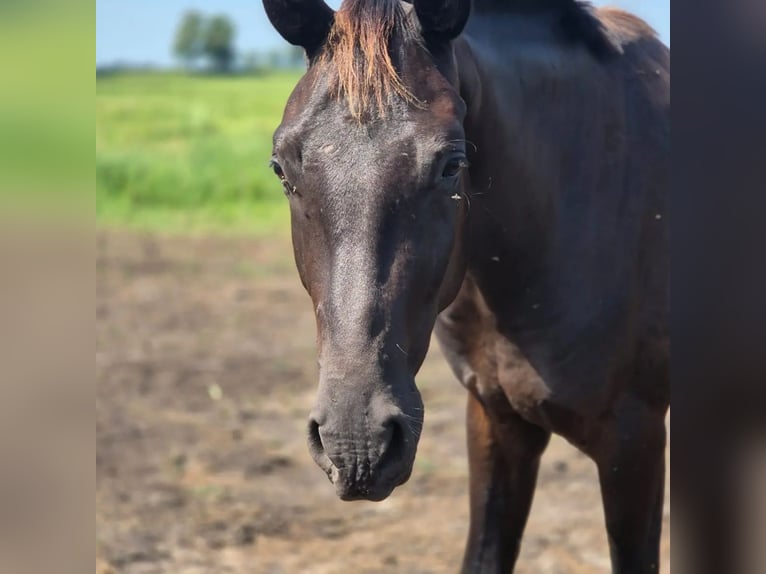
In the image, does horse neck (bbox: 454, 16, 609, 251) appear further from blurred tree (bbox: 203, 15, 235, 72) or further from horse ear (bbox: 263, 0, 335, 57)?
blurred tree (bbox: 203, 15, 235, 72)

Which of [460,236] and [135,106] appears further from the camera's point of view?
[135,106]

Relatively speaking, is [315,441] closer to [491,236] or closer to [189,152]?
[491,236]

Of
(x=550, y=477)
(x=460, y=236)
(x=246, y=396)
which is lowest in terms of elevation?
(x=246, y=396)

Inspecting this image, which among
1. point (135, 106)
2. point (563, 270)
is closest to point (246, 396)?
point (563, 270)

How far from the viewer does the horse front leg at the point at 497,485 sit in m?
2.91

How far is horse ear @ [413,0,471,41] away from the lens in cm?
189

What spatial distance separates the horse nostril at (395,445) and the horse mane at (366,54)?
55cm

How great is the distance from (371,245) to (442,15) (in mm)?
498

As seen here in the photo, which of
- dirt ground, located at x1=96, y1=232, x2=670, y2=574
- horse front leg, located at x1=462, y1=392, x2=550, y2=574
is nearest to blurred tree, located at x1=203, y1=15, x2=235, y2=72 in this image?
dirt ground, located at x1=96, y1=232, x2=670, y2=574
